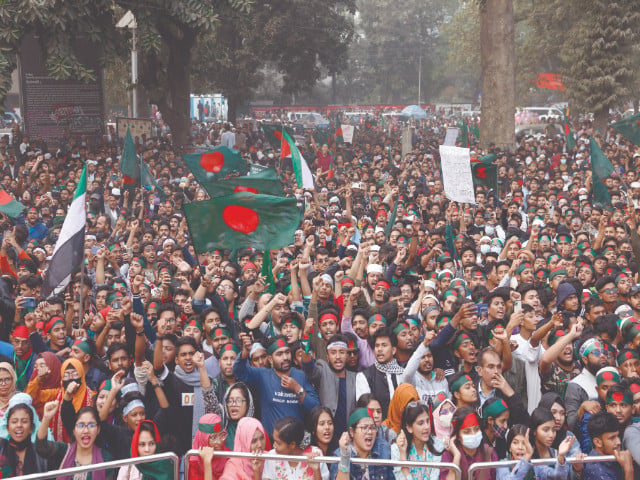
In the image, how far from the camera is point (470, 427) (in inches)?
189

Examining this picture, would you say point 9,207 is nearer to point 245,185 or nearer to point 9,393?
point 245,185

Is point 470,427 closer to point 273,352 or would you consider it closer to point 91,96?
point 273,352

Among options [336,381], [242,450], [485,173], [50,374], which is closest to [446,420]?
[336,381]

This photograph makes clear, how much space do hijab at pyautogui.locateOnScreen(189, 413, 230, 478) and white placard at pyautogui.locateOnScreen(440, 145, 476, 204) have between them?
7.29 metres

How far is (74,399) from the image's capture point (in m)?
5.39

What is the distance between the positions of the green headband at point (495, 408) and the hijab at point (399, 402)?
17.0 inches

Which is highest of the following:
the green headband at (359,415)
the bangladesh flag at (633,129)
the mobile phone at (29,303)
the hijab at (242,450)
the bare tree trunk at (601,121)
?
the bare tree trunk at (601,121)

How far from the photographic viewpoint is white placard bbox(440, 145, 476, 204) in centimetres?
1166

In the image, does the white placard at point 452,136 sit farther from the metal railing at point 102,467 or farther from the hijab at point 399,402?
the metal railing at point 102,467

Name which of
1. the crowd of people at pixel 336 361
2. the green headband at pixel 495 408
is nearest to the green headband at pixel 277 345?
the crowd of people at pixel 336 361

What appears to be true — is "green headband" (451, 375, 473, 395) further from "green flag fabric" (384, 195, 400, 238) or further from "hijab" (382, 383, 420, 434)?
"green flag fabric" (384, 195, 400, 238)

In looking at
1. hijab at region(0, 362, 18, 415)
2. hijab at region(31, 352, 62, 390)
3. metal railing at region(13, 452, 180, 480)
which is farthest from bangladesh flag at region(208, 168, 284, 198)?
metal railing at region(13, 452, 180, 480)

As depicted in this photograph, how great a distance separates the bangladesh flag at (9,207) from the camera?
1012cm

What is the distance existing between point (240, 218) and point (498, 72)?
664 inches
